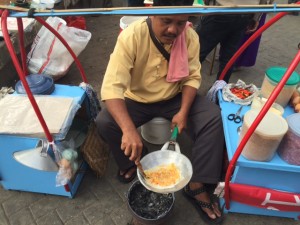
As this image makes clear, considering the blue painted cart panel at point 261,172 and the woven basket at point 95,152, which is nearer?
the blue painted cart panel at point 261,172

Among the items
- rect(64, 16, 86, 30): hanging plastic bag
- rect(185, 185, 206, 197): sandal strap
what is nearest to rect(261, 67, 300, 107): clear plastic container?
rect(185, 185, 206, 197): sandal strap

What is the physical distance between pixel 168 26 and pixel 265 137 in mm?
868

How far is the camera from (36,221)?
6.70 ft

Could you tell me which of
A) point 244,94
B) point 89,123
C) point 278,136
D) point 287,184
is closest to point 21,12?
point 89,123

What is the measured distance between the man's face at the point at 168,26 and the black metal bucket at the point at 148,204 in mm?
991

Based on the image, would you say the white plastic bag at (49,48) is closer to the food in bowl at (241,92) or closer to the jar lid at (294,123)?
the food in bowl at (241,92)

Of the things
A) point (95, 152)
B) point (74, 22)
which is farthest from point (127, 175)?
point (74, 22)

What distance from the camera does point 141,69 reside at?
2.01 m

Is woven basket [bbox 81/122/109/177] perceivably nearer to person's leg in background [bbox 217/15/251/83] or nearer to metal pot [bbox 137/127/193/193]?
metal pot [bbox 137/127/193/193]

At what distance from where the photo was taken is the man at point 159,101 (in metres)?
1.83

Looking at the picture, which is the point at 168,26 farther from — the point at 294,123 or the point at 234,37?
the point at 234,37

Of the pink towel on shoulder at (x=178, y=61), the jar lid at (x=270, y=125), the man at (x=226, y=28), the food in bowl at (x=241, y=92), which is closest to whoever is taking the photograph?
the jar lid at (x=270, y=125)

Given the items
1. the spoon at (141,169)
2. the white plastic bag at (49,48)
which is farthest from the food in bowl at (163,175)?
the white plastic bag at (49,48)

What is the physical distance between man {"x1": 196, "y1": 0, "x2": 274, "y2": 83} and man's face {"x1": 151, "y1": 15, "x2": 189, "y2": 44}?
968 millimetres
